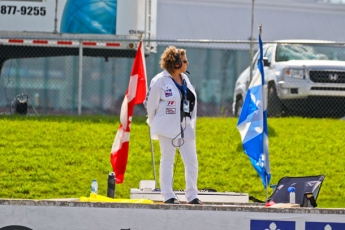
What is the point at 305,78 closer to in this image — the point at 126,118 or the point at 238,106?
the point at 238,106

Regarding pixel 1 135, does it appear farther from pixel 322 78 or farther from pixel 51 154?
pixel 322 78

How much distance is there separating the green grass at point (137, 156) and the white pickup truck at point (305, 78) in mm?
720

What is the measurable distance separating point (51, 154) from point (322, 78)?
514 centimetres

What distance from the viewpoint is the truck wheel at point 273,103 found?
17.7m

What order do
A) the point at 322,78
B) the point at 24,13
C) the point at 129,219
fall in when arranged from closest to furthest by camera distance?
the point at 129,219 < the point at 322,78 < the point at 24,13

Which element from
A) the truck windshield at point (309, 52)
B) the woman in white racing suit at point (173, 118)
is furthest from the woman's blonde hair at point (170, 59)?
the truck windshield at point (309, 52)

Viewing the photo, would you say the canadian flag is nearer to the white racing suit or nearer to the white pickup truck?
the white racing suit

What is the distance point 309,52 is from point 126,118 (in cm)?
688

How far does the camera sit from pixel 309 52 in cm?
1823

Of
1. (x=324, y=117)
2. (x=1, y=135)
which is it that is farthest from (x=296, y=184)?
(x=324, y=117)

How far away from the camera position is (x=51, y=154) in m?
15.0

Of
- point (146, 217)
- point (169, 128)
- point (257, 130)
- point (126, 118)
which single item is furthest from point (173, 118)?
point (257, 130)

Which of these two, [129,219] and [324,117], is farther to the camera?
[324,117]

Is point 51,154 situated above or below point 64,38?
below
